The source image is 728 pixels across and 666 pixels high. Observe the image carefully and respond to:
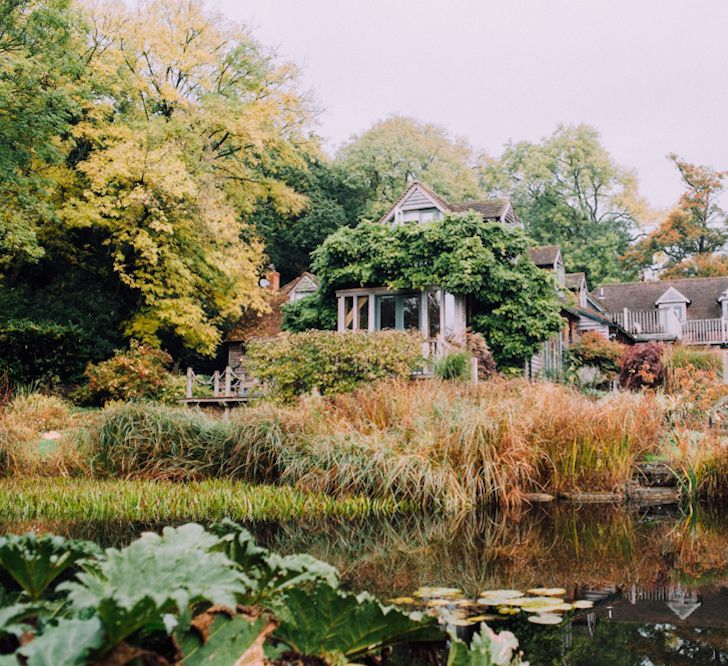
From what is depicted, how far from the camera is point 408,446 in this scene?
905cm

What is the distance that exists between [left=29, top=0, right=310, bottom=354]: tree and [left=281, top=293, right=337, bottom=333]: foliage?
4.77 ft

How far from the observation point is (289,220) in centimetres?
3488

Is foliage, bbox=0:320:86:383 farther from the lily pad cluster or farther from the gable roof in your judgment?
the lily pad cluster

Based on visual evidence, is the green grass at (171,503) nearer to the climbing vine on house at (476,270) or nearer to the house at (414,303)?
the house at (414,303)

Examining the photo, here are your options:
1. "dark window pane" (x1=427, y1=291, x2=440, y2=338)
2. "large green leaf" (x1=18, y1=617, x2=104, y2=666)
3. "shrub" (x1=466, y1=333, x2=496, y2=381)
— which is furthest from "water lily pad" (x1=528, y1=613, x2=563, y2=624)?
"dark window pane" (x1=427, y1=291, x2=440, y2=338)

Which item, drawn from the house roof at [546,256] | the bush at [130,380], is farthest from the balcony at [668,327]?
the bush at [130,380]

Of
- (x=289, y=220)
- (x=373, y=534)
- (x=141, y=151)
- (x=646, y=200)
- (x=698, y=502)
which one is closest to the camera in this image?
(x=373, y=534)

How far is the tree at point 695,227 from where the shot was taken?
44219mm

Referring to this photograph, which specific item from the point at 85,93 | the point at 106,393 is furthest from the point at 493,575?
the point at 85,93

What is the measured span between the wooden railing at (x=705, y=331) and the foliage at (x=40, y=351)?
96.6 feet

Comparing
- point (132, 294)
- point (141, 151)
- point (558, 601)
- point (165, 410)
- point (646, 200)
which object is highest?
point (646, 200)

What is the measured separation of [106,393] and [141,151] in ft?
25.0

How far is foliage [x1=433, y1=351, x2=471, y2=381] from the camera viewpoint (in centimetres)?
1709

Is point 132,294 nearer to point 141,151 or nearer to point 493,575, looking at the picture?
point 141,151
